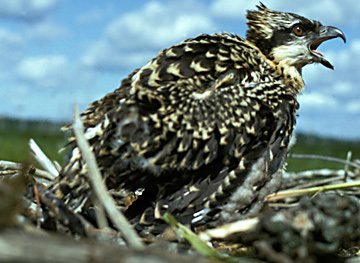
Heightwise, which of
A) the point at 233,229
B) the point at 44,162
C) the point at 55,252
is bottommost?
the point at 233,229

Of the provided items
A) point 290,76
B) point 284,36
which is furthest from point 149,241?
point 284,36

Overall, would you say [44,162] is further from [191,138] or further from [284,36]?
[284,36]

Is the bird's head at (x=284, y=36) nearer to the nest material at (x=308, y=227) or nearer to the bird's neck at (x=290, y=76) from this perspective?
the bird's neck at (x=290, y=76)

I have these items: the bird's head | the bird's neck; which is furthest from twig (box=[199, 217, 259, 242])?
the bird's head

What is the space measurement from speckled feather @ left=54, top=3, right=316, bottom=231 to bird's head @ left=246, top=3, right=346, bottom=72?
3.64 ft

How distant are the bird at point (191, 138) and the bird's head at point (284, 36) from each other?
3.18 feet

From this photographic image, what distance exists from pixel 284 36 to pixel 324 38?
77 centimetres

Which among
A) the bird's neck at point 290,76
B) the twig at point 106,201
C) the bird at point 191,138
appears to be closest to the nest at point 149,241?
the twig at point 106,201

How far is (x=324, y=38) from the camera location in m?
5.81

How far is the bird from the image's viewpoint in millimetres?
3717

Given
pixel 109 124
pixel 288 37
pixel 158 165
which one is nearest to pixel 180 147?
pixel 158 165

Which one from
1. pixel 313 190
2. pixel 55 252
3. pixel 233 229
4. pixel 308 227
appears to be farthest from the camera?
pixel 313 190

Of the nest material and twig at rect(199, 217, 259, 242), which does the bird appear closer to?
twig at rect(199, 217, 259, 242)

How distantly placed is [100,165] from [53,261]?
214 centimetres
